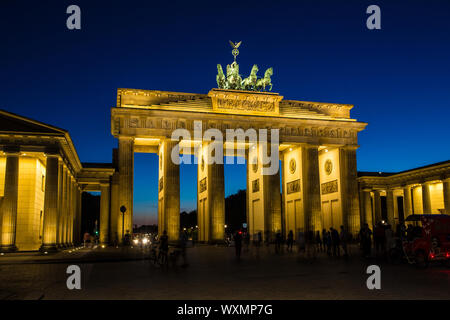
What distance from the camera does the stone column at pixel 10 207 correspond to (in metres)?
30.7

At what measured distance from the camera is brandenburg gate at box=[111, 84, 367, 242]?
153ft

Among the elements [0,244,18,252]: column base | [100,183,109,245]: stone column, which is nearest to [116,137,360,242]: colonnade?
[100,183,109,245]: stone column

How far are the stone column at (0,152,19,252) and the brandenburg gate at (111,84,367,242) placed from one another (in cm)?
1466

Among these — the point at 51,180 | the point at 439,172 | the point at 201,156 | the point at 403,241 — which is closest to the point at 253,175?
the point at 201,156

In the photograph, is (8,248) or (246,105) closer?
(8,248)

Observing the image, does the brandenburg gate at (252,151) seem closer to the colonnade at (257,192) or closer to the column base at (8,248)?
the colonnade at (257,192)

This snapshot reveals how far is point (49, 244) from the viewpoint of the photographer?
32.0 m

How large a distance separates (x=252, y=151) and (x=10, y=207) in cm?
3086

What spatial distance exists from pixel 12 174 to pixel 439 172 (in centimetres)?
4414

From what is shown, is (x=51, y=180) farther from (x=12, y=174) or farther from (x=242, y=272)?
(x=242, y=272)

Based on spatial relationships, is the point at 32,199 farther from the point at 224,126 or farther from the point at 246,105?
the point at 246,105

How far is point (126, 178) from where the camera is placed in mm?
45594

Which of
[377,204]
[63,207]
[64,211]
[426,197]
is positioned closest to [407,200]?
[426,197]

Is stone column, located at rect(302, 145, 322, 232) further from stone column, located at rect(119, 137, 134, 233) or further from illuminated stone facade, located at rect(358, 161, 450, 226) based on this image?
stone column, located at rect(119, 137, 134, 233)
